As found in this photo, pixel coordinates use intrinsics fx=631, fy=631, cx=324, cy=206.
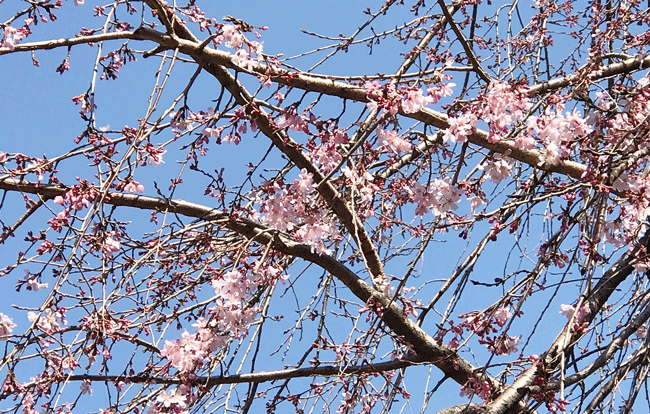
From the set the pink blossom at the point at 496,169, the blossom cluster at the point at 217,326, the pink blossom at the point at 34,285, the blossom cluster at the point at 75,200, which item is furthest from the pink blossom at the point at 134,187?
the pink blossom at the point at 496,169

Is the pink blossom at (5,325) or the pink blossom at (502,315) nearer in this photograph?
the pink blossom at (502,315)

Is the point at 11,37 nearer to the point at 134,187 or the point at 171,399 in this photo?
the point at 134,187

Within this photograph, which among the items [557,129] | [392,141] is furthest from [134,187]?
[557,129]

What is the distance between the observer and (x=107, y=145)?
2660mm

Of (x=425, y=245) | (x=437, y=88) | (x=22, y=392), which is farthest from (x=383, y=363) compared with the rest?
(x=22, y=392)

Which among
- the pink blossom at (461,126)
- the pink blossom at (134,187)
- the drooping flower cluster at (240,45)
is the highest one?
the drooping flower cluster at (240,45)

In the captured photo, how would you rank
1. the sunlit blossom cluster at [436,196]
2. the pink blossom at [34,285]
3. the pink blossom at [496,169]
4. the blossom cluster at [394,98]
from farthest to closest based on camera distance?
1. the pink blossom at [34,285]
2. the pink blossom at [496,169]
3. the sunlit blossom cluster at [436,196]
4. the blossom cluster at [394,98]

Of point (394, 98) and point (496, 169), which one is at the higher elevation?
point (394, 98)

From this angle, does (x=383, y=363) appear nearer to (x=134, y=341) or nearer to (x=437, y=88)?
(x=134, y=341)

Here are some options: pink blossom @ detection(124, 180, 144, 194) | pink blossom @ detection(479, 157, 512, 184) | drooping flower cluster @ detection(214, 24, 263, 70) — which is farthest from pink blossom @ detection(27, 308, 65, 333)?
pink blossom @ detection(479, 157, 512, 184)

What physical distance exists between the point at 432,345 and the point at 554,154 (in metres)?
1.41

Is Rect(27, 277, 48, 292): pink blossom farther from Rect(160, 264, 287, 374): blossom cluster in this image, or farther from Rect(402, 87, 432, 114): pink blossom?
Rect(402, 87, 432, 114): pink blossom

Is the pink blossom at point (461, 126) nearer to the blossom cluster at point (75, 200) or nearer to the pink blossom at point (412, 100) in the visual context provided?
the pink blossom at point (412, 100)

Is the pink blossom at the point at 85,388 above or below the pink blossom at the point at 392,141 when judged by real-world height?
below
